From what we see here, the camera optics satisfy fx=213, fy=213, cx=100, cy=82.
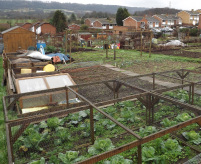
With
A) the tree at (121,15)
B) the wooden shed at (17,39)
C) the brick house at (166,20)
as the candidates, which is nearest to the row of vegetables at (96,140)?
the wooden shed at (17,39)

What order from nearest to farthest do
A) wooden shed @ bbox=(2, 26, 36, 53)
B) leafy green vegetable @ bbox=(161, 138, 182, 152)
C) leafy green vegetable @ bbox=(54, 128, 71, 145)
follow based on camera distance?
leafy green vegetable @ bbox=(161, 138, 182, 152)
leafy green vegetable @ bbox=(54, 128, 71, 145)
wooden shed @ bbox=(2, 26, 36, 53)

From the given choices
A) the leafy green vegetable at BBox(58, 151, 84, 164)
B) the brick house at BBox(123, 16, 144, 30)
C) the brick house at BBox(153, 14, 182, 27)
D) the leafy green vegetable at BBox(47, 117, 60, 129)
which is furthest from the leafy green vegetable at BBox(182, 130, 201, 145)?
the brick house at BBox(153, 14, 182, 27)

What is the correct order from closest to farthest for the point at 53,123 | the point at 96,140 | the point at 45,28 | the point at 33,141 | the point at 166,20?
1. the point at 96,140
2. the point at 33,141
3. the point at 53,123
4. the point at 45,28
5. the point at 166,20

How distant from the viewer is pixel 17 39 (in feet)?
65.4

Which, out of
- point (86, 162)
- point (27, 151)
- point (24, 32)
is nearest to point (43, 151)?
point (27, 151)

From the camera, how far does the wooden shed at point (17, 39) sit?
19.5 meters

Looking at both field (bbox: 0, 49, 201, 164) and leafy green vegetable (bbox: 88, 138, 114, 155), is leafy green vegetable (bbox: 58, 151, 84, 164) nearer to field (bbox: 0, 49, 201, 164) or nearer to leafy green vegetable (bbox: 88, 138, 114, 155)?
field (bbox: 0, 49, 201, 164)

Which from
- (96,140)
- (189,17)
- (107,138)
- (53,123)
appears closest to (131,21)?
(189,17)

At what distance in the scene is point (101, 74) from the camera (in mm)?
12305

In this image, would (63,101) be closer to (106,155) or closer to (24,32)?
(106,155)

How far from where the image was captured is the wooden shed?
769 inches

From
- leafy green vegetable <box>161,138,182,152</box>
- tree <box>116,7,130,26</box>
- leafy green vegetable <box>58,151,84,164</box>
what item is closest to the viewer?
leafy green vegetable <box>58,151,84,164</box>

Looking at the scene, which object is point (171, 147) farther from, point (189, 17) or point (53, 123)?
point (189, 17)

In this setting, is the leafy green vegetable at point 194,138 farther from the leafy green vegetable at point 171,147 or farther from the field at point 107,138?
the leafy green vegetable at point 171,147
